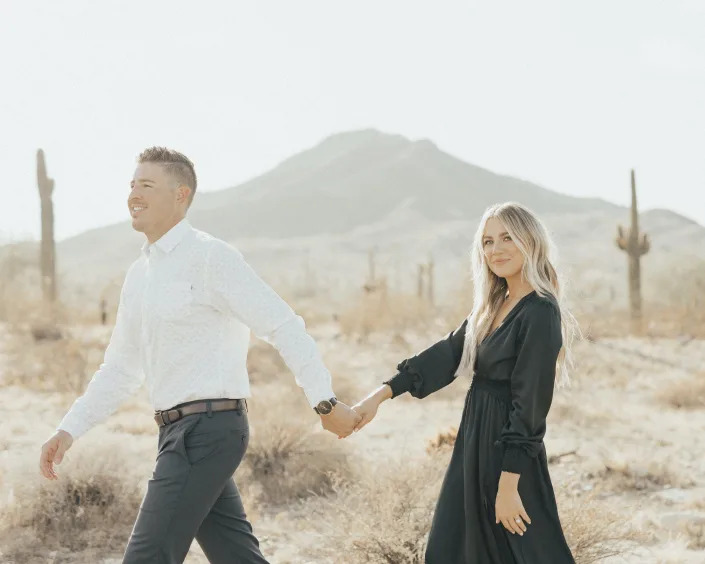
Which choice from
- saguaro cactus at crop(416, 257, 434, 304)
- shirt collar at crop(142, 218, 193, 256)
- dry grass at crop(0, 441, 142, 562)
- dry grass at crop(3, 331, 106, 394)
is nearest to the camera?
shirt collar at crop(142, 218, 193, 256)

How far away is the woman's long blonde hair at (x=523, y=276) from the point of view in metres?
3.21

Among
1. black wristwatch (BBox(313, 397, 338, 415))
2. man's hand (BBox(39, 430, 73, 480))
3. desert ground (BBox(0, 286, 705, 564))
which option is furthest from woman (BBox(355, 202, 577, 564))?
desert ground (BBox(0, 286, 705, 564))

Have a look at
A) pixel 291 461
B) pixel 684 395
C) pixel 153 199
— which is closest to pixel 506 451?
pixel 153 199

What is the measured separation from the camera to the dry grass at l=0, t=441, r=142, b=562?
5602 millimetres

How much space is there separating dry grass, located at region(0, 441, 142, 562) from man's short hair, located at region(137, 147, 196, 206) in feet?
10.1

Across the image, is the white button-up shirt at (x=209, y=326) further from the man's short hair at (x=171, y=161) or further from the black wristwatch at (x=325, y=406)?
the man's short hair at (x=171, y=161)

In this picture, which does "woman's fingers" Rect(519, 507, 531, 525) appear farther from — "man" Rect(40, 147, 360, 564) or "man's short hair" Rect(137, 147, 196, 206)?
"man's short hair" Rect(137, 147, 196, 206)

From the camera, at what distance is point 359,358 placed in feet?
58.0

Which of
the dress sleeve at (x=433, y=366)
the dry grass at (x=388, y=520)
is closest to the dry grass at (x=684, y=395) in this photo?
the dry grass at (x=388, y=520)

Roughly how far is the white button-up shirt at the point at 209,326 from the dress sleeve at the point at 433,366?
465 millimetres

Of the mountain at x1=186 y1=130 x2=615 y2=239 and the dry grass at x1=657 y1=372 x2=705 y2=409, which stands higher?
the mountain at x1=186 y1=130 x2=615 y2=239

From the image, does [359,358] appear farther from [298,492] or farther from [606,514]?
[606,514]

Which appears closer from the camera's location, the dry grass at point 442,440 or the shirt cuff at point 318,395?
the shirt cuff at point 318,395

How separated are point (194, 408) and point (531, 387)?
108 cm
